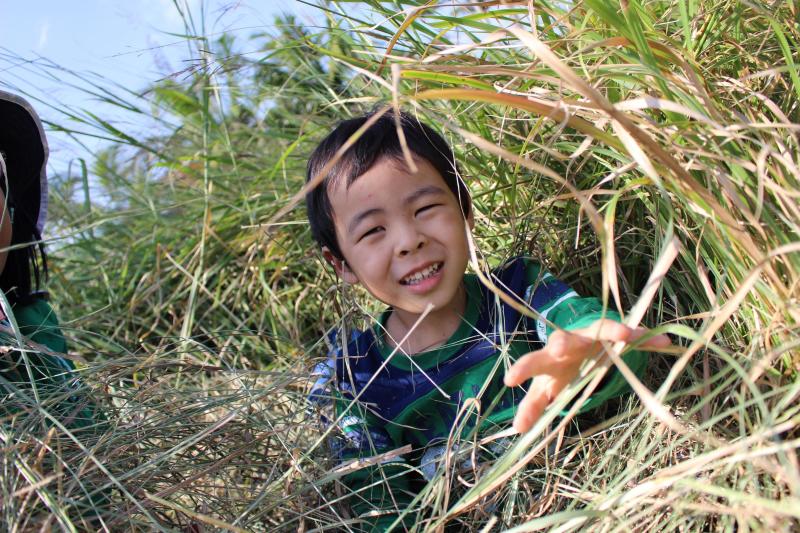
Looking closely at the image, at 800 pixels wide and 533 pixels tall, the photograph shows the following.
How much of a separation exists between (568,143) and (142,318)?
1.33 meters

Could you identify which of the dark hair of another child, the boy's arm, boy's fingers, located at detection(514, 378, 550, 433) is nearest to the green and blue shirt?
the boy's arm

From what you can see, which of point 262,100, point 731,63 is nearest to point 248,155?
point 262,100

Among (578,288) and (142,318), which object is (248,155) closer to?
(142,318)

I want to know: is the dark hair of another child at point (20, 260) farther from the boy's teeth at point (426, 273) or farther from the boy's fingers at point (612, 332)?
the boy's fingers at point (612, 332)

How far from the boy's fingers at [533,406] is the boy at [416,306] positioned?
29cm

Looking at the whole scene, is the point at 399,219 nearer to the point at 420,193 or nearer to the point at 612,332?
the point at 420,193

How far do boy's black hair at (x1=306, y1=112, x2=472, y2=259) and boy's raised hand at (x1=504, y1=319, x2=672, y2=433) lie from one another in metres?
0.44

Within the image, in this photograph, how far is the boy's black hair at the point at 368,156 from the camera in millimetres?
1357

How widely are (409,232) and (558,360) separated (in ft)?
1.56

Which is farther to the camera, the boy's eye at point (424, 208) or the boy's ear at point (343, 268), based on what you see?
the boy's ear at point (343, 268)

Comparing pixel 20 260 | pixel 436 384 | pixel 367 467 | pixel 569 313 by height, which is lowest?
pixel 367 467

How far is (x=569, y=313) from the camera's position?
4.19ft

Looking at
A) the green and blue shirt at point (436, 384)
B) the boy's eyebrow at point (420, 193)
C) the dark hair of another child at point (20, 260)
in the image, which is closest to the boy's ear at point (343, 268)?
the green and blue shirt at point (436, 384)

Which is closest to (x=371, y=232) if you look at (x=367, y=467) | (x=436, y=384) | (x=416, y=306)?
(x=416, y=306)
